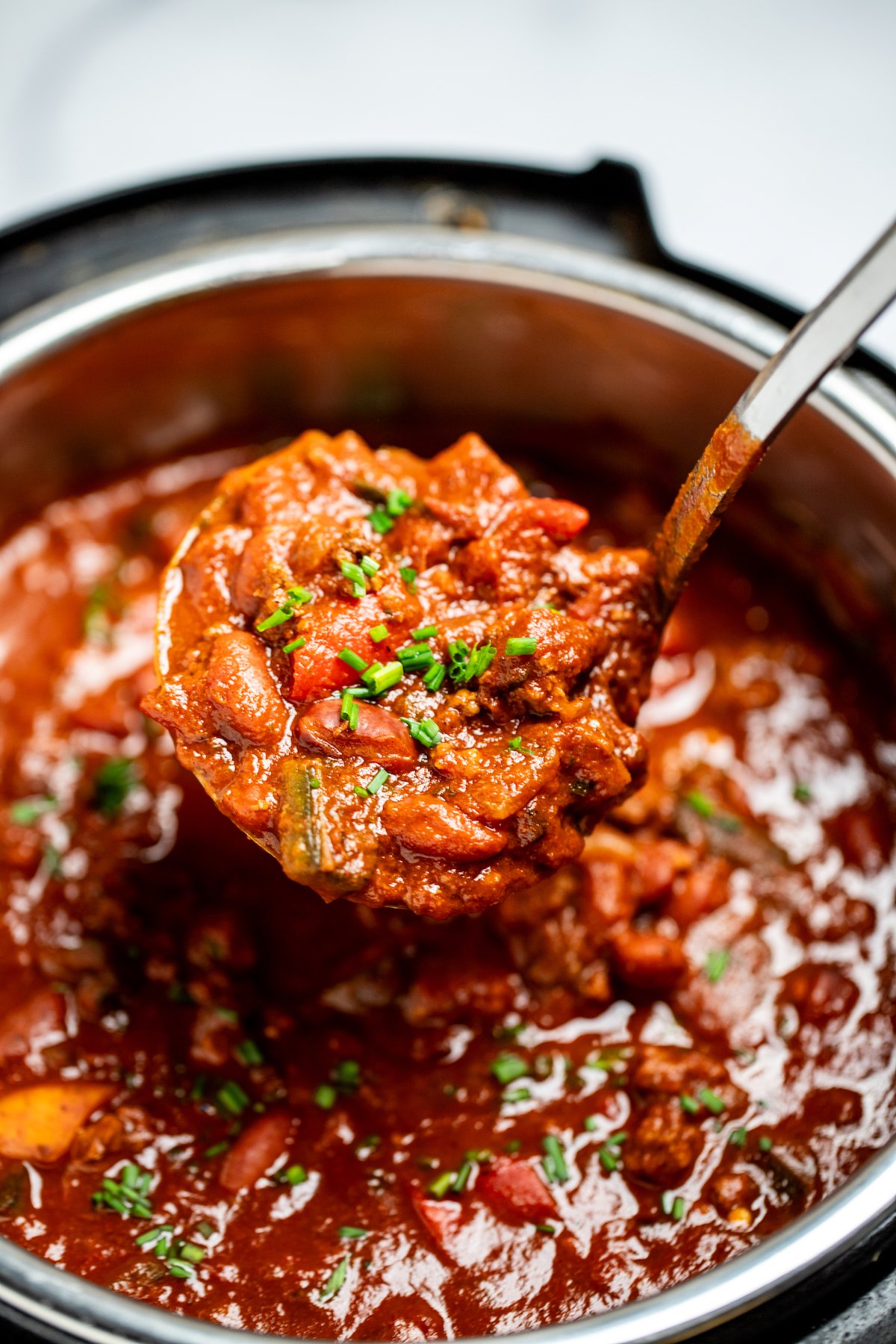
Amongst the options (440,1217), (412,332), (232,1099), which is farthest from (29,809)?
(412,332)

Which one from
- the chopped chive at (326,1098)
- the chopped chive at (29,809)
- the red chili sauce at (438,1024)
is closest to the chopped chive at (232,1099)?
the red chili sauce at (438,1024)

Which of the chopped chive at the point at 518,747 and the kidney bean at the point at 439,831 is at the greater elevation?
the chopped chive at the point at 518,747

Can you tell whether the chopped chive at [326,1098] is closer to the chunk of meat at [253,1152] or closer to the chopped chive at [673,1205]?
the chunk of meat at [253,1152]

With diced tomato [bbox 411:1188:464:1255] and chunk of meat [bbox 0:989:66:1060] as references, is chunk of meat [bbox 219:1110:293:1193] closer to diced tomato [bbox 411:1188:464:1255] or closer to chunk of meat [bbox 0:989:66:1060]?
diced tomato [bbox 411:1188:464:1255]

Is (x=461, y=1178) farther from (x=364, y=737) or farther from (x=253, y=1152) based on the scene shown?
(x=364, y=737)

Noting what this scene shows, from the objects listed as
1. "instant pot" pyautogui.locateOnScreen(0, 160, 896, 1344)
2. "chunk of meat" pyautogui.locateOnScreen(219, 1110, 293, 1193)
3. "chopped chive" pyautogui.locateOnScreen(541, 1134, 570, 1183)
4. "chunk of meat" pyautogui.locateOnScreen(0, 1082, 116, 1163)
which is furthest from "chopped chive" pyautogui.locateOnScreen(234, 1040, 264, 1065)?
"instant pot" pyautogui.locateOnScreen(0, 160, 896, 1344)

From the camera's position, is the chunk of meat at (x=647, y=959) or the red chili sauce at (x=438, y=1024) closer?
the red chili sauce at (x=438, y=1024)
